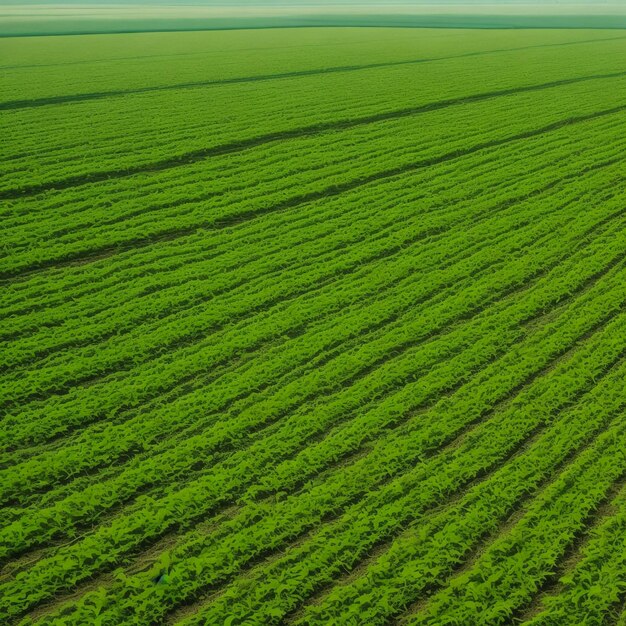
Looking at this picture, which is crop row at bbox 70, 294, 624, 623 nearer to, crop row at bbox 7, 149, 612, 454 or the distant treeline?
crop row at bbox 7, 149, 612, 454

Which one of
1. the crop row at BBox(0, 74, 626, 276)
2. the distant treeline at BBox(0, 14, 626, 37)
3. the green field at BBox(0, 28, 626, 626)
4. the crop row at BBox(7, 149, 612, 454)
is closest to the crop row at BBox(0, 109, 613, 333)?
the green field at BBox(0, 28, 626, 626)

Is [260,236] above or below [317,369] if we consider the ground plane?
above

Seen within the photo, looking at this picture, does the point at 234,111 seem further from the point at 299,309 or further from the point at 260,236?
the point at 299,309

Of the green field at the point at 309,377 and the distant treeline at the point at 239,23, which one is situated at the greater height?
the distant treeline at the point at 239,23

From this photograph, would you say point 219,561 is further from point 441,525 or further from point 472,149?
point 472,149

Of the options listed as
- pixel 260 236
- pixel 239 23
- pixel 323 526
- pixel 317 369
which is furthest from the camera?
pixel 239 23

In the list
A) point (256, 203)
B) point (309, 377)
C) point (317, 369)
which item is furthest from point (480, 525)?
point (256, 203)

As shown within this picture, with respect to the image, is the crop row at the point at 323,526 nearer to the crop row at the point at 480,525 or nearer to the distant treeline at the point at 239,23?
the crop row at the point at 480,525

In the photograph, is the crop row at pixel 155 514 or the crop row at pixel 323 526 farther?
the crop row at pixel 155 514

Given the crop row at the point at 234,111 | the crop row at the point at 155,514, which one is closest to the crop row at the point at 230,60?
the crop row at the point at 234,111

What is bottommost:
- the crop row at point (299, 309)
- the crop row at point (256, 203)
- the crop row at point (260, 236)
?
the crop row at point (299, 309)
